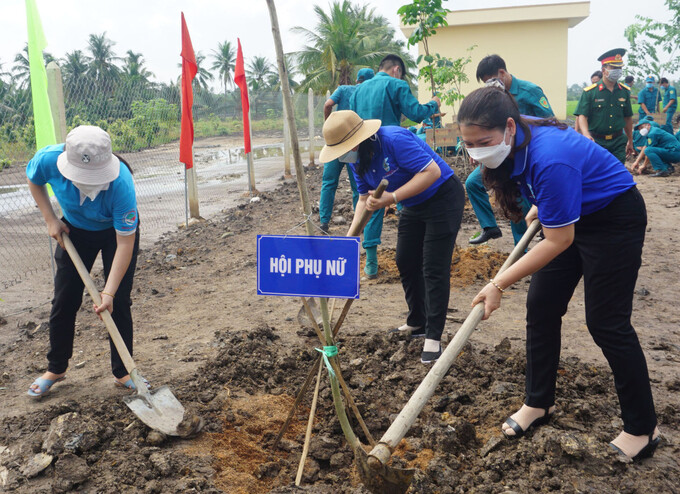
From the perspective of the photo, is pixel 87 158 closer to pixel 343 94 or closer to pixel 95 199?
pixel 95 199

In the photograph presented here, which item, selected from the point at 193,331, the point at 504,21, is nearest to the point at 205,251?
the point at 193,331

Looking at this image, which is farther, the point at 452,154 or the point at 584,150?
the point at 452,154

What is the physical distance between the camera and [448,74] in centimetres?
968

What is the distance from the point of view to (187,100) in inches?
324

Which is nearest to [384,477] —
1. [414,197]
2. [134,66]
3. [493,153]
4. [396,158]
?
[493,153]

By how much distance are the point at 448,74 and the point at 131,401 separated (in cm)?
821

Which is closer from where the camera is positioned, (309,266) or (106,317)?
(309,266)

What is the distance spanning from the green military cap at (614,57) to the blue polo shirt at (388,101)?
191 cm

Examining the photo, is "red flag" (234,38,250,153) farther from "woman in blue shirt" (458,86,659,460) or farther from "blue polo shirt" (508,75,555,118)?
"woman in blue shirt" (458,86,659,460)

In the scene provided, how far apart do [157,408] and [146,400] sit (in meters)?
0.10

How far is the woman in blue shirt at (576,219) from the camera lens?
213 cm

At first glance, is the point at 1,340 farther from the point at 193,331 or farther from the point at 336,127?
the point at 336,127

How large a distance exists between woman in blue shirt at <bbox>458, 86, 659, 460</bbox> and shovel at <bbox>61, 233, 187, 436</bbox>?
1.60 meters

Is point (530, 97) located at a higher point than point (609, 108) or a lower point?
higher
